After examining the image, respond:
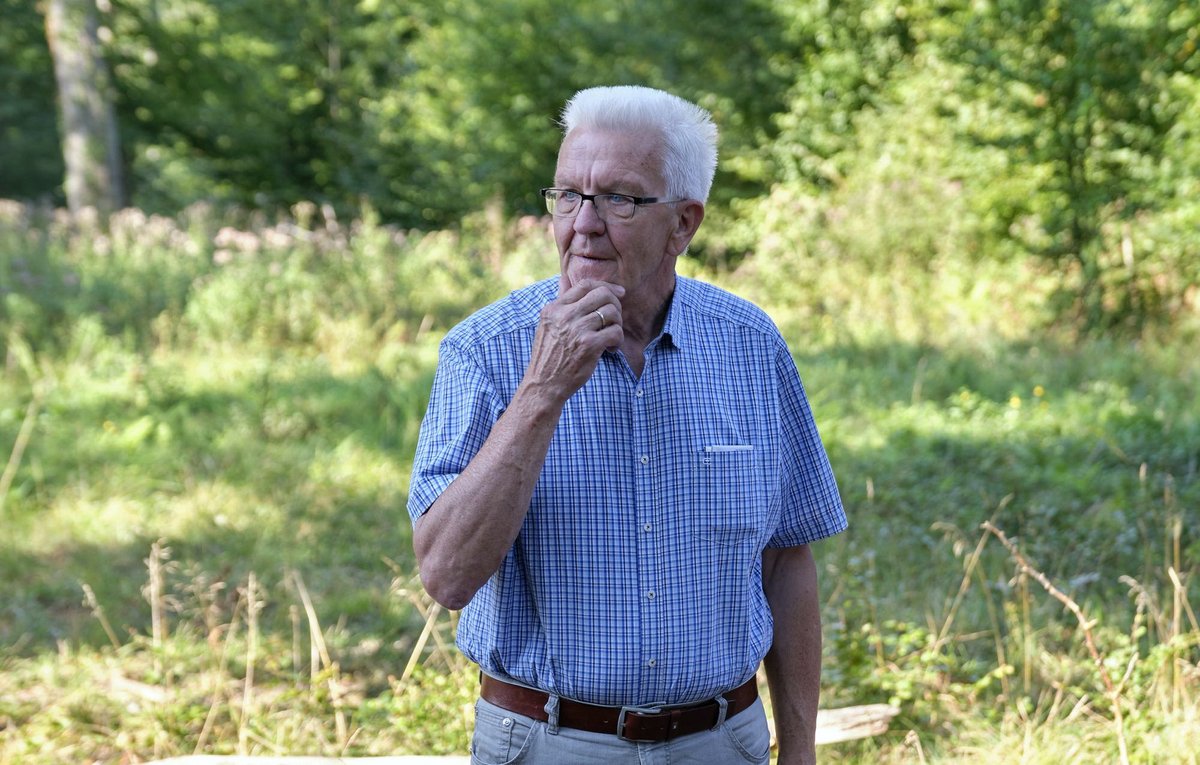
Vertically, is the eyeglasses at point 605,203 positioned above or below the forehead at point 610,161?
below

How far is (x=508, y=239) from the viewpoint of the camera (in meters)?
11.0

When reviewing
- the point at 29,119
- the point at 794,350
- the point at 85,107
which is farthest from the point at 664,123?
the point at 29,119

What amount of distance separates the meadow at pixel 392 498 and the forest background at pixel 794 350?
2cm

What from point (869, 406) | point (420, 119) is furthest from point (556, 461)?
point (420, 119)

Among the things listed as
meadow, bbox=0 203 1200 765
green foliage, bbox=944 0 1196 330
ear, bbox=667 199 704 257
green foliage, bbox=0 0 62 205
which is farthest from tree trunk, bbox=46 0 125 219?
ear, bbox=667 199 704 257

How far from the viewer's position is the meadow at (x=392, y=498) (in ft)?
12.0

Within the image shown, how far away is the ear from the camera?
2086mm

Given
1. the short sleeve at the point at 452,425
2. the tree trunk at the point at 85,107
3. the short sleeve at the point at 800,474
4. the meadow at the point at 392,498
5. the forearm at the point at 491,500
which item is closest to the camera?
the forearm at the point at 491,500

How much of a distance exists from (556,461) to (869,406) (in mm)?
5483

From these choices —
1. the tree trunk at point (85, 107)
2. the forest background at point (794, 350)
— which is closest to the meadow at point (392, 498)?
the forest background at point (794, 350)

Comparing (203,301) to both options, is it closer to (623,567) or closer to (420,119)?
(623,567)

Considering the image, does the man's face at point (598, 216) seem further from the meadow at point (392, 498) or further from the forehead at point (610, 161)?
the meadow at point (392, 498)

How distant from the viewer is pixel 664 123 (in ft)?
6.53

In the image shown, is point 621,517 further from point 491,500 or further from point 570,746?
point 570,746
